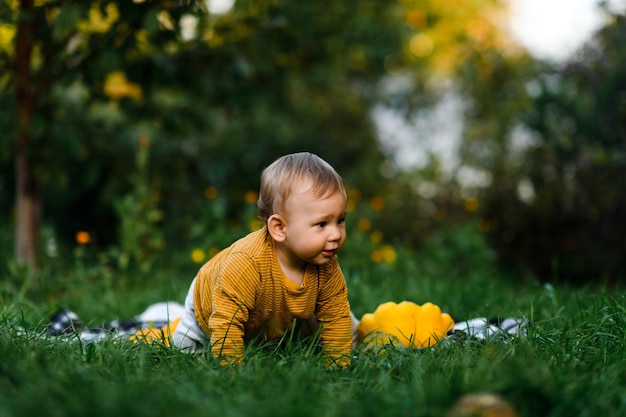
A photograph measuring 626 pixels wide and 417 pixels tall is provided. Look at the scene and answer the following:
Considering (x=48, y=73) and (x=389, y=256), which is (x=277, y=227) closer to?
(x=389, y=256)

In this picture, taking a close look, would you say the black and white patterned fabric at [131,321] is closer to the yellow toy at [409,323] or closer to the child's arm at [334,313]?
the child's arm at [334,313]

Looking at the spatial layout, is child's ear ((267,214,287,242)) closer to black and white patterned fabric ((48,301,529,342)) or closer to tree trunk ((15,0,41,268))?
black and white patterned fabric ((48,301,529,342))

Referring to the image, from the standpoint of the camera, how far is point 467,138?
7.05 meters

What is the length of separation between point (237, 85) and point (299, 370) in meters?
3.24

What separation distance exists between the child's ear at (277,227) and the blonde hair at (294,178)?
→ 0.09 ft

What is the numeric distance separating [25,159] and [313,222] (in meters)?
2.67

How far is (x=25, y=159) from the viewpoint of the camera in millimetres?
4395

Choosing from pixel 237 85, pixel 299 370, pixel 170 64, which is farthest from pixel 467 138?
pixel 299 370

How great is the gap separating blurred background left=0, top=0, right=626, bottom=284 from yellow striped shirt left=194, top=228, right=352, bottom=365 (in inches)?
64.1

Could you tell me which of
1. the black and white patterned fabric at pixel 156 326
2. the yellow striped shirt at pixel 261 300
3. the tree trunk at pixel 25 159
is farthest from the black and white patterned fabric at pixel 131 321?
the tree trunk at pixel 25 159

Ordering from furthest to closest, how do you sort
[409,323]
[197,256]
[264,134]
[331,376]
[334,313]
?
[264,134]
[197,256]
[409,323]
[334,313]
[331,376]

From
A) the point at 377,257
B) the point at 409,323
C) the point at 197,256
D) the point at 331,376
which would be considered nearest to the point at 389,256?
the point at 377,257

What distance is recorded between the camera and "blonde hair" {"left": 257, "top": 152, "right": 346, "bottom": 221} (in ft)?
7.88

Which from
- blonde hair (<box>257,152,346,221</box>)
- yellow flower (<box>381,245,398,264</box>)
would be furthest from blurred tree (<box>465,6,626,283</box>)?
blonde hair (<box>257,152,346,221</box>)
